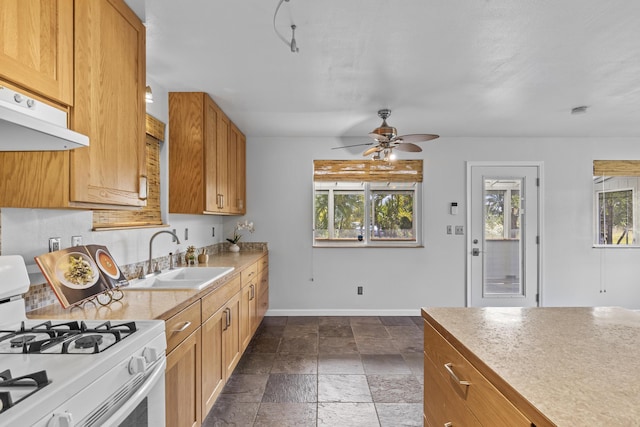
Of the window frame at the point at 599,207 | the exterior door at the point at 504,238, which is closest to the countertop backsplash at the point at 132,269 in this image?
the exterior door at the point at 504,238

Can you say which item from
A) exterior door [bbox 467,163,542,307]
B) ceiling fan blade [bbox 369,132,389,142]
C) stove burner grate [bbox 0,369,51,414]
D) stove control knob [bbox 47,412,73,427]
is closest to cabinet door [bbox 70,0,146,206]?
stove burner grate [bbox 0,369,51,414]

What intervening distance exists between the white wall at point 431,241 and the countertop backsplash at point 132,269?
249mm

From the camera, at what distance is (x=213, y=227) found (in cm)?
421

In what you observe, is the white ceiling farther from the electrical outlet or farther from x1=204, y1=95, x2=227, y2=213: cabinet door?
the electrical outlet

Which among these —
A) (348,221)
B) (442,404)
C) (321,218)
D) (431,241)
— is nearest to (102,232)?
(442,404)

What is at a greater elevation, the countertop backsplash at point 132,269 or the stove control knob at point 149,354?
the countertop backsplash at point 132,269

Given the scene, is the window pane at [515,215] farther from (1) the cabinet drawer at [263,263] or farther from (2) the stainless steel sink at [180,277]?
(2) the stainless steel sink at [180,277]

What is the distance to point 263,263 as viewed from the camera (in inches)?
163

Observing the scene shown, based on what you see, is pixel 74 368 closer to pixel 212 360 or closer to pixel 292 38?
pixel 212 360

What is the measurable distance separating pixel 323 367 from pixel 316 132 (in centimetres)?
267

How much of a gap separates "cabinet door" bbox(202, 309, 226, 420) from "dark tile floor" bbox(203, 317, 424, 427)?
0.70 ft

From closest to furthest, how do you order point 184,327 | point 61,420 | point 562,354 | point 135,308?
1. point 61,420
2. point 562,354
3. point 135,308
4. point 184,327

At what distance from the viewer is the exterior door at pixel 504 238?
454 centimetres

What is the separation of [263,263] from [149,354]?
2944 mm
